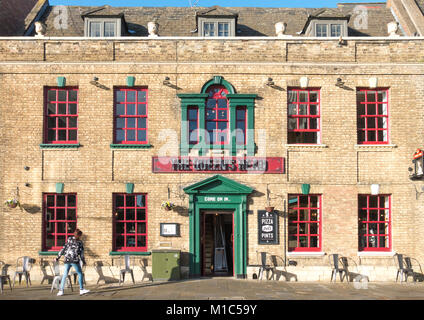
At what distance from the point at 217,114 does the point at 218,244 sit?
4.75 meters

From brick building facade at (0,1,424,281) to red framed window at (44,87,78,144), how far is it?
0.15 feet

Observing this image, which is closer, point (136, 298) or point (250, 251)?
point (136, 298)

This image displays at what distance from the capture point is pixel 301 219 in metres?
14.9

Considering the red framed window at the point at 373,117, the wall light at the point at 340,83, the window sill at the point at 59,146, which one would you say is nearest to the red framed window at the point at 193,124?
the window sill at the point at 59,146

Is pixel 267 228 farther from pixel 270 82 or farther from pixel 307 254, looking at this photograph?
pixel 270 82

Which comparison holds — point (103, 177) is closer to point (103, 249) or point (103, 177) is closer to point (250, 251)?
point (103, 249)

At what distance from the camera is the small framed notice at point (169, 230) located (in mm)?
14523

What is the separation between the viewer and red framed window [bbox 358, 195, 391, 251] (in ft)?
48.7

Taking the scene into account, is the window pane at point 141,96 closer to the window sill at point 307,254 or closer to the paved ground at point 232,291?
the paved ground at point 232,291

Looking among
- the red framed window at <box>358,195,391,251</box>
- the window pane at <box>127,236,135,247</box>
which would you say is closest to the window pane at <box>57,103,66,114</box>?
the window pane at <box>127,236,135,247</box>

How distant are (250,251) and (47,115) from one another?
823 cm

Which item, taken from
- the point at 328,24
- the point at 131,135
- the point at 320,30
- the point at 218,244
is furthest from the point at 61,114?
the point at 328,24

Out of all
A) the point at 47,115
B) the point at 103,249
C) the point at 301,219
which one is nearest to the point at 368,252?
the point at 301,219

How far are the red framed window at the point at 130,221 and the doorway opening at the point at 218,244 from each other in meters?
2.12
